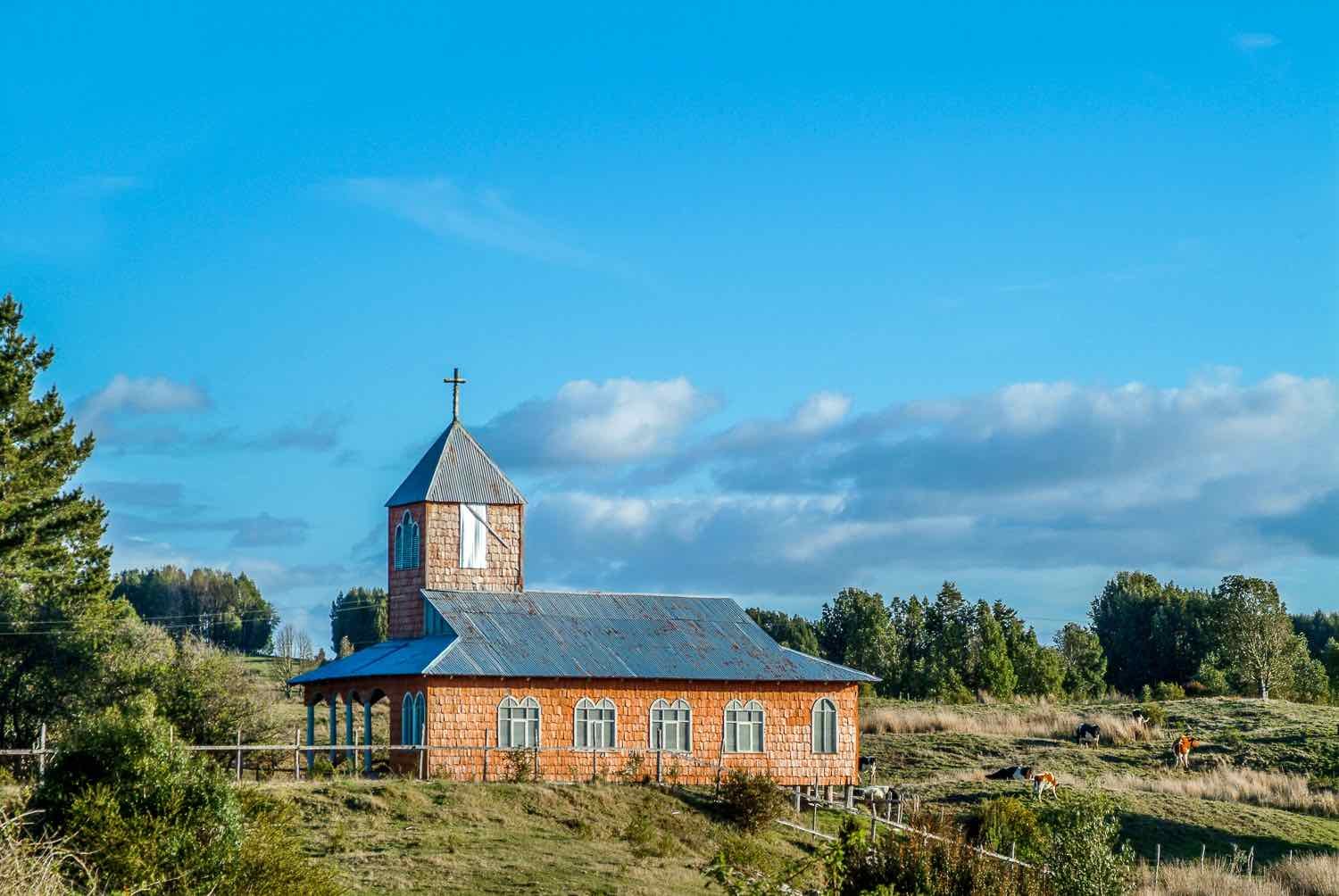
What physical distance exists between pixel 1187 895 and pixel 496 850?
1455cm

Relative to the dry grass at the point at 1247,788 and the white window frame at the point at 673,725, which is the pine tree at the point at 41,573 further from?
the dry grass at the point at 1247,788

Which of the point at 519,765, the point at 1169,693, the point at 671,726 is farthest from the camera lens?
the point at 1169,693

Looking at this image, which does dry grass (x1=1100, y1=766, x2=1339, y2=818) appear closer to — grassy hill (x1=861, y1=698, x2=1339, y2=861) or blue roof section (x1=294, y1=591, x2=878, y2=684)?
grassy hill (x1=861, y1=698, x2=1339, y2=861)

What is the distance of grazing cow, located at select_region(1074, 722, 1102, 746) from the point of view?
59.6m

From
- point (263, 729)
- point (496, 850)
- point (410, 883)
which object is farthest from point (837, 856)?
point (263, 729)

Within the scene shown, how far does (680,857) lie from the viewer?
3716cm

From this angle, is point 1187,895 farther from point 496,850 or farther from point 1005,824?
point 496,850

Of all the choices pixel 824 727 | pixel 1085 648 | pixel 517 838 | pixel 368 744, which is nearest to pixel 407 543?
pixel 368 744

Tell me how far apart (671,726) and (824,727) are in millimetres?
4342

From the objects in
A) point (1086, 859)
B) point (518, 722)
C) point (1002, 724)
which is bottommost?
point (1086, 859)

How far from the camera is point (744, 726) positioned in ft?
154

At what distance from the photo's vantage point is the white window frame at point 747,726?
46.7 metres

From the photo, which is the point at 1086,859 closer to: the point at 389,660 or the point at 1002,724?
the point at 389,660

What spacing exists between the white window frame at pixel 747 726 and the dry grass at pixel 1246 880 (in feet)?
35.4
